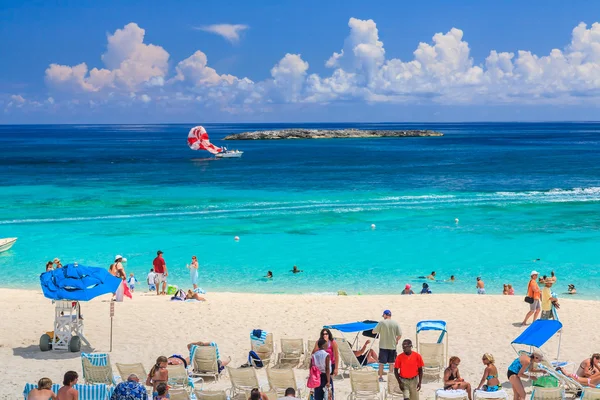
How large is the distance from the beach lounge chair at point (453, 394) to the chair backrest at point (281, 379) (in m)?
2.47

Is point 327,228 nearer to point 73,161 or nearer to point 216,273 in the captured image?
point 216,273

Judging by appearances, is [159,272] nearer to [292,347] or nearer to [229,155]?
[292,347]

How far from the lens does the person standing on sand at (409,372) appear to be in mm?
10664

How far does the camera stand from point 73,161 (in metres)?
94.2

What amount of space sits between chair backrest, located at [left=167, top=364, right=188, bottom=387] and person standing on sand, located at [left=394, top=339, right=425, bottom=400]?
3816mm

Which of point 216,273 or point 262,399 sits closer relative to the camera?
point 262,399

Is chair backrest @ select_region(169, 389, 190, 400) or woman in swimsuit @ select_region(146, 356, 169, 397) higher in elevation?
woman in swimsuit @ select_region(146, 356, 169, 397)

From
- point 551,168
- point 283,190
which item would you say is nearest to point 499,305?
point 283,190

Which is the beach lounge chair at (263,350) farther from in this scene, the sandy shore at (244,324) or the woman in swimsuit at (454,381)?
the woman in swimsuit at (454,381)

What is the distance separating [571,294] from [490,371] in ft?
47.9

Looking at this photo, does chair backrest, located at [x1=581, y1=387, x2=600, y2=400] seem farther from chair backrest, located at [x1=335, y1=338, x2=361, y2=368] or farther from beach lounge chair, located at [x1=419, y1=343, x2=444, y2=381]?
chair backrest, located at [x1=335, y1=338, x2=361, y2=368]

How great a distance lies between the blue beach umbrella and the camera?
547 inches

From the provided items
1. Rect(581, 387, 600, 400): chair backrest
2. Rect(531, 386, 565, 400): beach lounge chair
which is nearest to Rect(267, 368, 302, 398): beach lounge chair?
Rect(531, 386, 565, 400): beach lounge chair

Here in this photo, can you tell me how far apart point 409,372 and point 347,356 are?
110 inches
